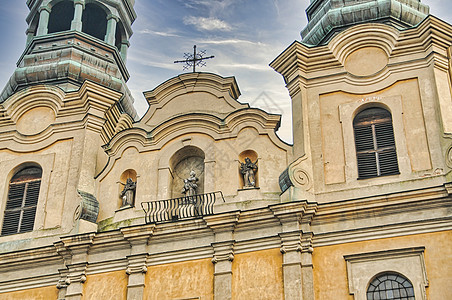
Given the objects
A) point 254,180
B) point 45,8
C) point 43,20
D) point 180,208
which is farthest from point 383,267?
point 45,8

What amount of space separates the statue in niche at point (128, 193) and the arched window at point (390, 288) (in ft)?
19.1

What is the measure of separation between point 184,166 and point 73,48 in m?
5.89

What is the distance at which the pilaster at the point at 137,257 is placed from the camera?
17484 millimetres

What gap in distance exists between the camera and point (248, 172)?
18.4 m

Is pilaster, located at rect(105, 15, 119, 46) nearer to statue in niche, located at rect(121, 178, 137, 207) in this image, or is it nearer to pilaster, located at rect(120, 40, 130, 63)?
pilaster, located at rect(120, 40, 130, 63)

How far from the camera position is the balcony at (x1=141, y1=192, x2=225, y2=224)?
1820 centimetres

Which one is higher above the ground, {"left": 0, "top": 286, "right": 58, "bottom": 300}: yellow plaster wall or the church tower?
the church tower

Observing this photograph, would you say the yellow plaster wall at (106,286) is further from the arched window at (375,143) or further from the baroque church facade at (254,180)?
the arched window at (375,143)

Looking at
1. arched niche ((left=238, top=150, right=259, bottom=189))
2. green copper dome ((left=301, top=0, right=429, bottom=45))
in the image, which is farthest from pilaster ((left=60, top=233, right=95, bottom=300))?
green copper dome ((left=301, top=0, right=429, bottom=45))

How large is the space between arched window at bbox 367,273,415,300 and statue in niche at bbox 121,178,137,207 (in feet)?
19.1

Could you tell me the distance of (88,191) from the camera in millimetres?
19609

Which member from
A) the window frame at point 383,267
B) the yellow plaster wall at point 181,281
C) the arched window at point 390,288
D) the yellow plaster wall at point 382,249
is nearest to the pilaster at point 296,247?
the yellow plaster wall at point 382,249

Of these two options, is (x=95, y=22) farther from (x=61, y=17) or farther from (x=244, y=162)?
(x=244, y=162)

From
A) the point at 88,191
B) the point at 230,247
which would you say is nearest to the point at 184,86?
the point at 88,191
